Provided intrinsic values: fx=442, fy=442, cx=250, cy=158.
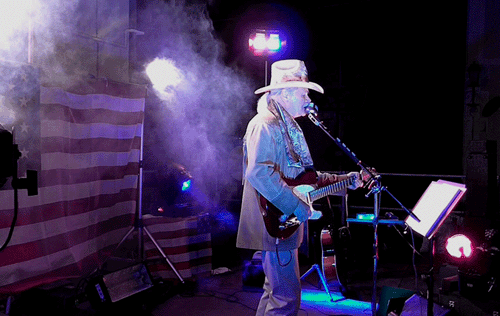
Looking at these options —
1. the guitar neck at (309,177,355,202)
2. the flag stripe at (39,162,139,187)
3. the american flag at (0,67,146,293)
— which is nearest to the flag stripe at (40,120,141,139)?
the american flag at (0,67,146,293)

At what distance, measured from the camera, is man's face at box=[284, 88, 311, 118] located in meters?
2.99

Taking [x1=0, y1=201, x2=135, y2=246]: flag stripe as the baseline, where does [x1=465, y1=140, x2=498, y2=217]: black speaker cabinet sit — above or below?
above

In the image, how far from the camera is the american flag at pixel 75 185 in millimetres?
3689

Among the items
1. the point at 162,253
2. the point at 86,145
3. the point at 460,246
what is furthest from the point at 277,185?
the point at 162,253

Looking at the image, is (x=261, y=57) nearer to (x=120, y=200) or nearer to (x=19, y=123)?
(x=120, y=200)

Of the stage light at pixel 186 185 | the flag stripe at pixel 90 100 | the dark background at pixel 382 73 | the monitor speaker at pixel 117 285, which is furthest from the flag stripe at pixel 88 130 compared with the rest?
the dark background at pixel 382 73

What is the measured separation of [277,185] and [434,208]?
120cm

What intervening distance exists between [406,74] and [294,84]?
9.50 m

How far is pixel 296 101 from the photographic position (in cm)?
301

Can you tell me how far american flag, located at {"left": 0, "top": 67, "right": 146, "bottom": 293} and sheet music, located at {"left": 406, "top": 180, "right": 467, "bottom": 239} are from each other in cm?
281

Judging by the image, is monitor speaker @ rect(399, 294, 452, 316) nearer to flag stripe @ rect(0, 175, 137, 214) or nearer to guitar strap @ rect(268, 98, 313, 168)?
guitar strap @ rect(268, 98, 313, 168)

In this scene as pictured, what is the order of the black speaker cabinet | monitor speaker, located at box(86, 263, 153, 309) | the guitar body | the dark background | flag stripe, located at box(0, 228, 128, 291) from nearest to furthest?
1. the guitar body
2. flag stripe, located at box(0, 228, 128, 291)
3. monitor speaker, located at box(86, 263, 153, 309)
4. the black speaker cabinet
5. the dark background

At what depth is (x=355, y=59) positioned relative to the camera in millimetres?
10891

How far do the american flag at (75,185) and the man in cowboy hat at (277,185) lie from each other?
1.63 metres
